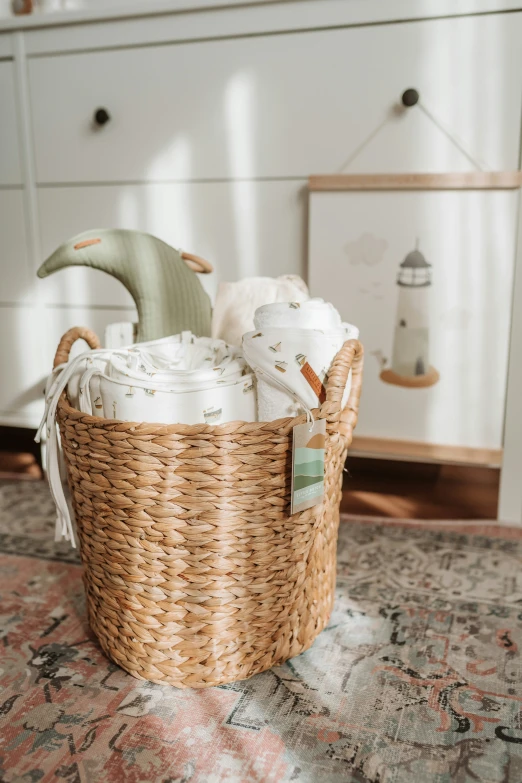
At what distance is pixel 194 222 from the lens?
1485 mm

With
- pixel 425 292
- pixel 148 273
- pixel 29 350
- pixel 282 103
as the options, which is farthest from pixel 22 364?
pixel 425 292

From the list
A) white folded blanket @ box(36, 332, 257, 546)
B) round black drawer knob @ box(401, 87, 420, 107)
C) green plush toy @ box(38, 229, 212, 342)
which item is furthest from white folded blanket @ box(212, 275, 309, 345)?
round black drawer knob @ box(401, 87, 420, 107)

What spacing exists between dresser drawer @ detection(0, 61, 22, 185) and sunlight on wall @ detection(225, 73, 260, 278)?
20.8 inches

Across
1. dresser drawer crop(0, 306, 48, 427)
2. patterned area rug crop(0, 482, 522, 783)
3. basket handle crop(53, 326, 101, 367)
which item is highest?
basket handle crop(53, 326, 101, 367)

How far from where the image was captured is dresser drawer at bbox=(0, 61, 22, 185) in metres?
1.56

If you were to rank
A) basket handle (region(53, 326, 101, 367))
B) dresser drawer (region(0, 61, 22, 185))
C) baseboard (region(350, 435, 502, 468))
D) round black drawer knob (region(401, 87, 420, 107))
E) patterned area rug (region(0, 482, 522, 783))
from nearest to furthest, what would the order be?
patterned area rug (region(0, 482, 522, 783)) < basket handle (region(53, 326, 101, 367)) < round black drawer knob (region(401, 87, 420, 107)) < baseboard (region(350, 435, 502, 468)) < dresser drawer (region(0, 61, 22, 185))

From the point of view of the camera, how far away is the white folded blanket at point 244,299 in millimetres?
1143

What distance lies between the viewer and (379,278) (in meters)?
1.38

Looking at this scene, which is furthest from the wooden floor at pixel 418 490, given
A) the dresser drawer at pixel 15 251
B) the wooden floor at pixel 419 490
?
the dresser drawer at pixel 15 251

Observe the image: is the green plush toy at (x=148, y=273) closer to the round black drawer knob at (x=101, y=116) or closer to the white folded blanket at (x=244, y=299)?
the white folded blanket at (x=244, y=299)

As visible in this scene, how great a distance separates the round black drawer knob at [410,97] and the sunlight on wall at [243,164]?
0.31 m

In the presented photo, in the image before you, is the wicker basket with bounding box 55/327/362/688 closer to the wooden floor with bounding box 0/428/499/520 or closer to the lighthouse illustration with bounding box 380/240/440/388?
the lighthouse illustration with bounding box 380/240/440/388

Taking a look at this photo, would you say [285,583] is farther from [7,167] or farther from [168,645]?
[7,167]

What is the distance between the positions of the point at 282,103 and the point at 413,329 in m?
0.53
